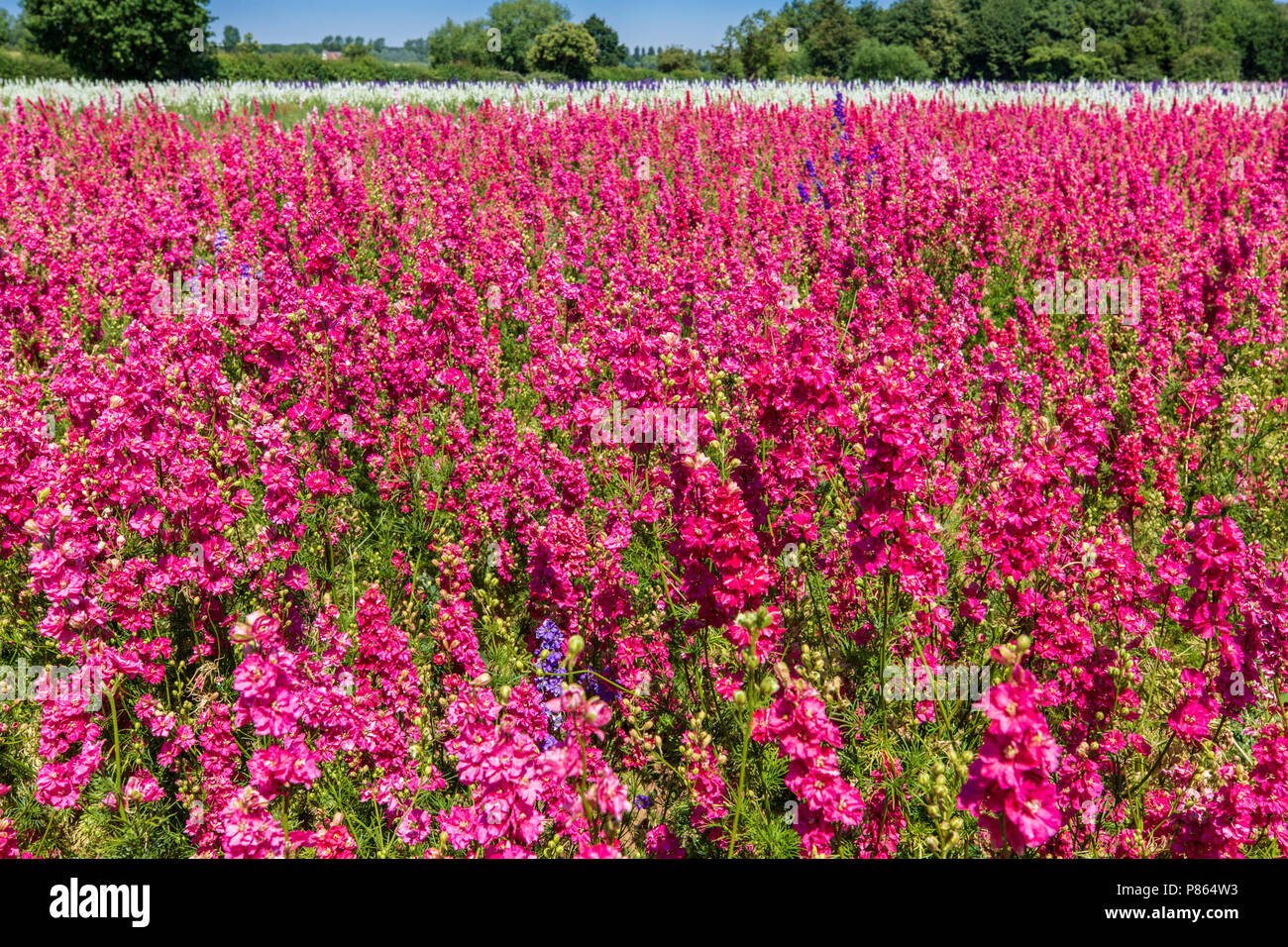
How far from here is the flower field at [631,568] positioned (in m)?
2.74

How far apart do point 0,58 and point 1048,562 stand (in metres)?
74.8

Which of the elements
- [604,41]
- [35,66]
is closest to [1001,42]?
[604,41]

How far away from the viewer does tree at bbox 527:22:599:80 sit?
59.8 m

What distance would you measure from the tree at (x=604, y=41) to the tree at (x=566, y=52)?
48189mm

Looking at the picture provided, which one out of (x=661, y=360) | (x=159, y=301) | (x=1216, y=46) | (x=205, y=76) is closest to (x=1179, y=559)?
(x=661, y=360)

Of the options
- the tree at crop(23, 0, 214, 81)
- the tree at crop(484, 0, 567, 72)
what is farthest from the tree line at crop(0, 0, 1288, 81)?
the tree at crop(484, 0, 567, 72)

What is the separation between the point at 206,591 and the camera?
4.11 m

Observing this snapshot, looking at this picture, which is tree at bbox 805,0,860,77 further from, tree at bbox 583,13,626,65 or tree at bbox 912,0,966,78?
tree at bbox 583,13,626,65

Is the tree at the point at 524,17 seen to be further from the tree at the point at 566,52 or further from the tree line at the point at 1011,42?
the tree line at the point at 1011,42

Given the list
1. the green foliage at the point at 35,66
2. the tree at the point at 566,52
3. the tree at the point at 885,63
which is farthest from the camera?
the tree at the point at 566,52

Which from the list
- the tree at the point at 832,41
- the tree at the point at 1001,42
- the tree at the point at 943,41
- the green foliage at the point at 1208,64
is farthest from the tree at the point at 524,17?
the green foliage at the point at 1208,64

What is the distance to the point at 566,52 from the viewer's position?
197ft

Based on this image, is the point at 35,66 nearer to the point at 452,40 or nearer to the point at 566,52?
the point at 566,52

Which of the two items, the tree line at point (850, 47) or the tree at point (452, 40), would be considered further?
the tree at point (452, 40)
